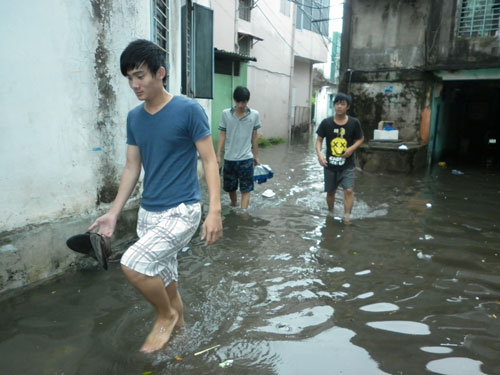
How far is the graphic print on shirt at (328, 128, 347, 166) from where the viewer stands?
234 inches

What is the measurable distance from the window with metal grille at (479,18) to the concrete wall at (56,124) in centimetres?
971

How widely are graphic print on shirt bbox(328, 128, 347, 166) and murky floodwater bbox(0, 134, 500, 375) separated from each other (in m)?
0.91

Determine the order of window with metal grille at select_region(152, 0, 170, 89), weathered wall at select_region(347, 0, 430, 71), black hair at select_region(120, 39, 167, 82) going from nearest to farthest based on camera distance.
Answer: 1. black hair at select_region(120, 39, 167, 82)
2. window with metal grille at select_region(152, 0, 170, 89)
3. weathered wall at select_region(347, 0, 430, 71)

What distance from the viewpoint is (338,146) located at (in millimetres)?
5973

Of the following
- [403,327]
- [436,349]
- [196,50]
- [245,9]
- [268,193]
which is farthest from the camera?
[245,9]

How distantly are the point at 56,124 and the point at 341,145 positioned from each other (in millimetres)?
3719

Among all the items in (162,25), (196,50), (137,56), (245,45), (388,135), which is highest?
(245,45)

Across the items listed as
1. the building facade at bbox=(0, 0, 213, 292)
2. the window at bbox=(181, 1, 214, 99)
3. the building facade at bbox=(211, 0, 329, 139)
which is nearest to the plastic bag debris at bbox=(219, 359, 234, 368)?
the building facade at bbox=(0, 0, 213, 292)

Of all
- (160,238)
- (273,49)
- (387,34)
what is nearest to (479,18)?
(387,34)

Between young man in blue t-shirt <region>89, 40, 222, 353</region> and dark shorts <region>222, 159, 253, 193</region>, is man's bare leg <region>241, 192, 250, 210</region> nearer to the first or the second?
dark shorts <region>222, 159, 253, 193</region>

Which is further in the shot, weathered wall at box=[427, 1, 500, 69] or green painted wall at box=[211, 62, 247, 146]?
green painted wall at box=[211, 62, 247, 146]

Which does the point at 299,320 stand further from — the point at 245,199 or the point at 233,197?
the point at 233,197

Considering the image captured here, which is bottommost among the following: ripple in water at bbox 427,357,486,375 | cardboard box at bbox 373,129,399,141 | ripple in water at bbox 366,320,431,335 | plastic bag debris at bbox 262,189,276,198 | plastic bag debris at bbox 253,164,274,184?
plastic bag debris at bbox 262,189,276,198

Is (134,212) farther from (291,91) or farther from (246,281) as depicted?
(291,91)
